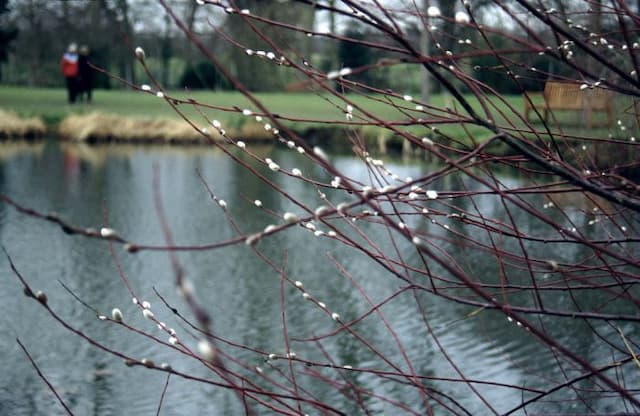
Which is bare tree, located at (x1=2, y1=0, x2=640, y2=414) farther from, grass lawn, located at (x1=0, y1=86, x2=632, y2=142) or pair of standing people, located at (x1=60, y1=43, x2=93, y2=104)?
pair of standing people, located at (x1=60, y1=43, x2=93, y2=104)

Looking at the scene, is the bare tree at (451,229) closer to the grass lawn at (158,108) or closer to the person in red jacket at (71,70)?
the grass lawn at (158,108)

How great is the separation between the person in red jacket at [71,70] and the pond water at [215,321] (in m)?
14.3

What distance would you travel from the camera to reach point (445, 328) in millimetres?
7141

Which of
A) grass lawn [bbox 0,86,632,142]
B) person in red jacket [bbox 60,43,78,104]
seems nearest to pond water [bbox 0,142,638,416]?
grass lawn [bbox 0,86,632,142]

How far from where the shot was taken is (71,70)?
A: 27312mm

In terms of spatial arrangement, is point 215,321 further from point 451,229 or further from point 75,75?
point 75,75

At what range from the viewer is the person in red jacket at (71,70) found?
2661cm

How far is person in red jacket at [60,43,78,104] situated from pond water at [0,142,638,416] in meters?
14.3

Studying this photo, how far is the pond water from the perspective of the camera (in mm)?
5828

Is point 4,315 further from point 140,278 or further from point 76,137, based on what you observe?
point 76,137

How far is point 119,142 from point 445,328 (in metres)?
16.7

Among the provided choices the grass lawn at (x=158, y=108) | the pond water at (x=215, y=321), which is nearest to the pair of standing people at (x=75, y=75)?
the grass lawn at (x=158, y=108)

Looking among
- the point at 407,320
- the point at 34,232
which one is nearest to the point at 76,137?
the point at 34,232

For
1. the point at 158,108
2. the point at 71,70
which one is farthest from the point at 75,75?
the point at 158,108
